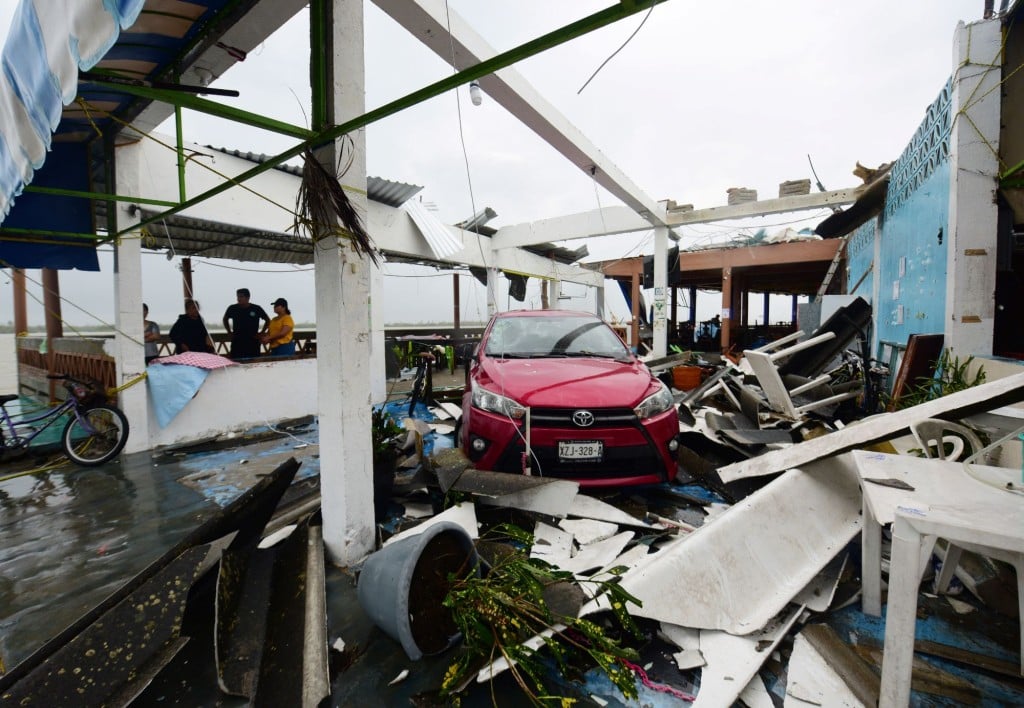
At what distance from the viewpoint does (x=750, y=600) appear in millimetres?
2234

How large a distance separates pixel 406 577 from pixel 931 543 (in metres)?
2.04

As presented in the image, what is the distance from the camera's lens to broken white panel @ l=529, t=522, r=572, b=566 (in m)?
2.80

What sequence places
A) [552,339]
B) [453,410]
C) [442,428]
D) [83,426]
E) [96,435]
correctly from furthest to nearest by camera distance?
[453,410] < [442,428] < [96,435] < [83,426] < [552,339]

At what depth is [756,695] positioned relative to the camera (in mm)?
1811

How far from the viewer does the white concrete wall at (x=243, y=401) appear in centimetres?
592

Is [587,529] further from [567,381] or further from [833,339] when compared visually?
[833,339]

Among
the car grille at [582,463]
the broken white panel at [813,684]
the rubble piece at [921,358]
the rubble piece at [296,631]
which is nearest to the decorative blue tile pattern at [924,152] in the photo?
the rubble piece at [921,358]

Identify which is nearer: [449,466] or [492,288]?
[449,466]

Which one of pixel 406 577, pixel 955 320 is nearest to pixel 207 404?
pixel 406 577

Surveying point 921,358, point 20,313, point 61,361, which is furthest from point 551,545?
point 20,313

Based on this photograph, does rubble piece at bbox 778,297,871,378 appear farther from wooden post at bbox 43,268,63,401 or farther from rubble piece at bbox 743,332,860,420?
wooden post at bbox 43,268,63,401

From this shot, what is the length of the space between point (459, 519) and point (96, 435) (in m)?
5.21

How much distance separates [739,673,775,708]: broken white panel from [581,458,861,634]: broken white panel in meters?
0.23

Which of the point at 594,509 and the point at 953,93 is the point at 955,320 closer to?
the point at 953,93
